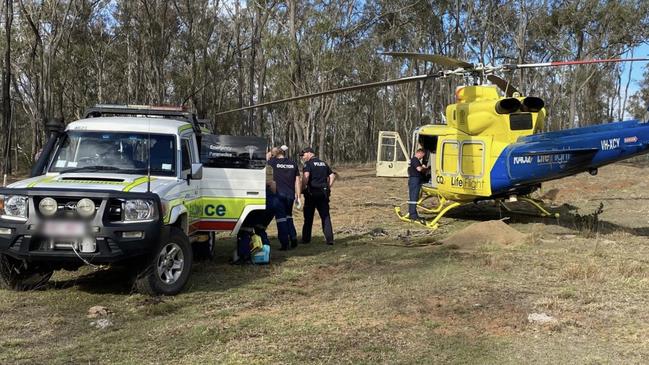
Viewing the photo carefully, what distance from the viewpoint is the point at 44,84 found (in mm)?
28734

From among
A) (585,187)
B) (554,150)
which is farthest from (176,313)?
(585,187)

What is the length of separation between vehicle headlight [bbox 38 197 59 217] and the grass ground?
101cm

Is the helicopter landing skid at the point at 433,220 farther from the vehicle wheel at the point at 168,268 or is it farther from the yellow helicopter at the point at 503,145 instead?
the vehicle wheel at the point at 168,268

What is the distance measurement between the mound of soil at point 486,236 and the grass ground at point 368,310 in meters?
0.24

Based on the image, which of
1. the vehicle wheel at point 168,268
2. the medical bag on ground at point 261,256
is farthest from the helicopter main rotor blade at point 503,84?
the vehicle wheel at point 168,268

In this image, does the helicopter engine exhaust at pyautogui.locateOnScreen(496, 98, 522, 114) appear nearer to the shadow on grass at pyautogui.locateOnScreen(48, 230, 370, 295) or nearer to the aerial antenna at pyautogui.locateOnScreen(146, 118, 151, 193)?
the shadow on grass at pyautogui.locateOnScreen(48, 230, 370, 295)

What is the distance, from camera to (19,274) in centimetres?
637

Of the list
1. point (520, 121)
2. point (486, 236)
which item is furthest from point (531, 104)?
point (486, 236)

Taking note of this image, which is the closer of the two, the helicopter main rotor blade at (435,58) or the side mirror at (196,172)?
the side mirror at (196,172)

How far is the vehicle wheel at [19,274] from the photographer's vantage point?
246 inches

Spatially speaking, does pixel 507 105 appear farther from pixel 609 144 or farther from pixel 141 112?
pixel 141 112

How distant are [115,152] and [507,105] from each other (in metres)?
8.04

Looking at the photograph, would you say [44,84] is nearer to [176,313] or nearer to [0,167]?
[0,167]

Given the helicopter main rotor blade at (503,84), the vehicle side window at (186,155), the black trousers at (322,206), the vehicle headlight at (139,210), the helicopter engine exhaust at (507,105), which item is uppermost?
the helicopter main rotor blade at (503,84)
